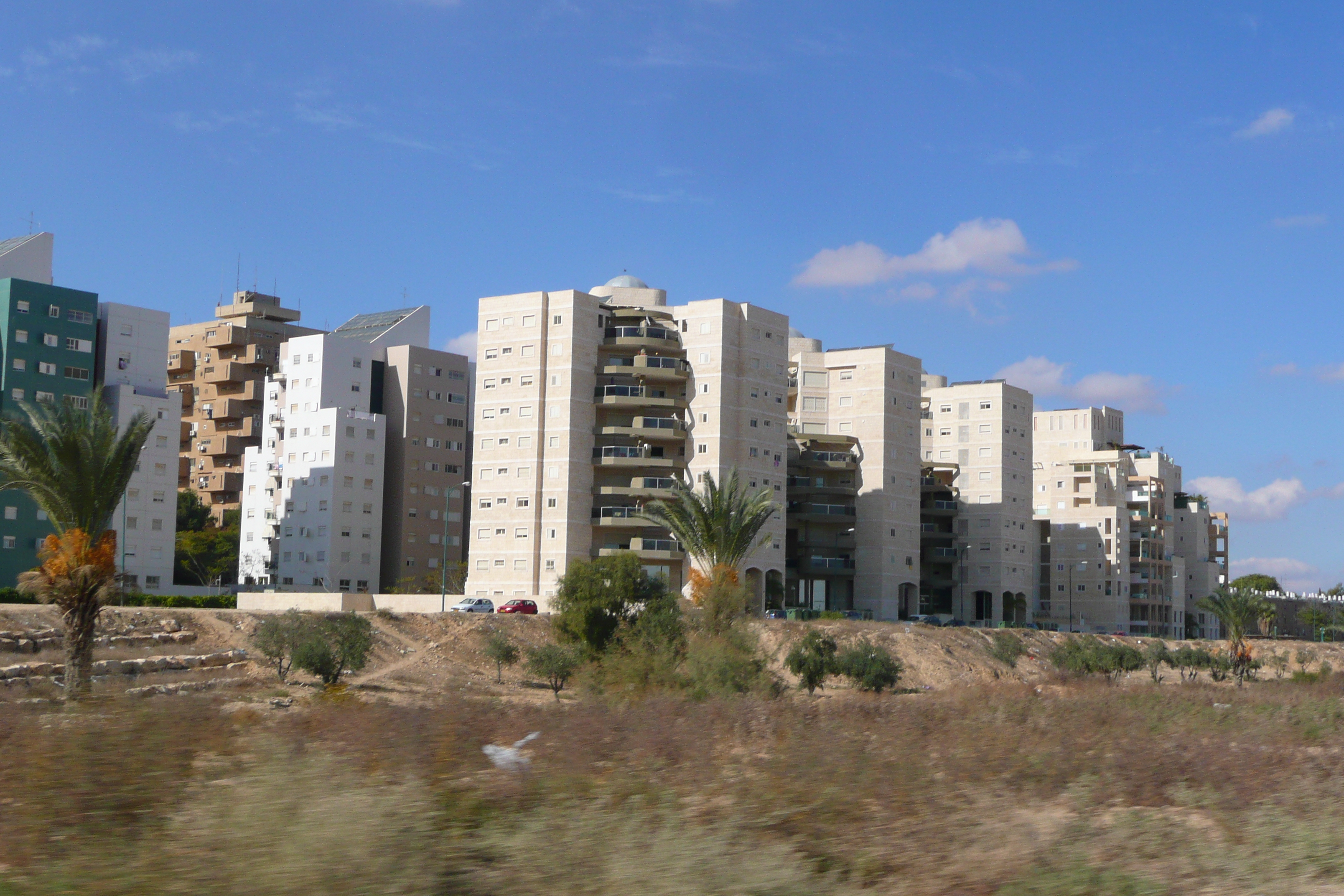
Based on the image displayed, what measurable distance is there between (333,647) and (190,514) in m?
76.0

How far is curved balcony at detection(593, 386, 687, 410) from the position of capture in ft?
310

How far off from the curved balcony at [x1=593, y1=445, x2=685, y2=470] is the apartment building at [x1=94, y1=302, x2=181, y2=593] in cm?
3488

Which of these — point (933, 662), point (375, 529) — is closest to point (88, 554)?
point (933, 662)

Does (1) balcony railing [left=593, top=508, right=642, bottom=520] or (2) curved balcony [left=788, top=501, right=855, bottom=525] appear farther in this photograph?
(2) curved balcony [left=788, top=501, right=855, bottom=525]

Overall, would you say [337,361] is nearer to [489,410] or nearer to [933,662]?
[489,410]

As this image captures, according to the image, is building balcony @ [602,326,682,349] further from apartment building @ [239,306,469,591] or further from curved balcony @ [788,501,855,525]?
apartment building @ [239,306,469,591]

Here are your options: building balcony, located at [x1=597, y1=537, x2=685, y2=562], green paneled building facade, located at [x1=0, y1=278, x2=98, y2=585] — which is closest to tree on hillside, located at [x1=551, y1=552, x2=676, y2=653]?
building balcony, located at [x1=597, y1=537, x2=685, y2=562]

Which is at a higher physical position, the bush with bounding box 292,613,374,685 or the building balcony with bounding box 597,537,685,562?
the building balcony with bounding box 597,537,685,562

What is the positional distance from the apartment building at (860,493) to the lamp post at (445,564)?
28629 mm

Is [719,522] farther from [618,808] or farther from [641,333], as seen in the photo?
[618,808]

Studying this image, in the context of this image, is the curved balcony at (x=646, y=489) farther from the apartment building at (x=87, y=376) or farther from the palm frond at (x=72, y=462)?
the palm frond at (x=72, y=462)

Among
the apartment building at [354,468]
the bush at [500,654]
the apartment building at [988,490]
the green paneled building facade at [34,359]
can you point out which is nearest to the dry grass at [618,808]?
the bush at [500,654]

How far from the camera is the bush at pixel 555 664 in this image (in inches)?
2217

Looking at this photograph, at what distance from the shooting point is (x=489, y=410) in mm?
98062
